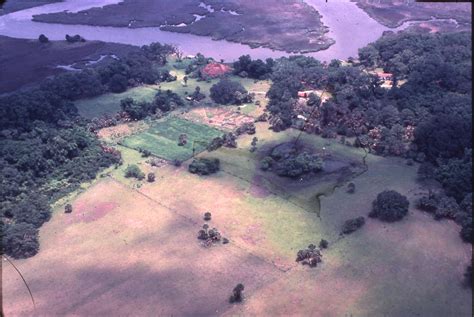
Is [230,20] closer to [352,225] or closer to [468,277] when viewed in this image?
[352,225]

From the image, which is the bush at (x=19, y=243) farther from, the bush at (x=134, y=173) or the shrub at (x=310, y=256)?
the shrub at (x=310, y=256)

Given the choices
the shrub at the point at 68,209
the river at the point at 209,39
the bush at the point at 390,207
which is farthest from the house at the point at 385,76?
the shrub at the point at 68,209

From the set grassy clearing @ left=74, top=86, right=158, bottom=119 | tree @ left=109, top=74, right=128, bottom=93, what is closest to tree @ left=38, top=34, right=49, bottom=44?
tree @ left=109, top=74, right=128, bottom=93

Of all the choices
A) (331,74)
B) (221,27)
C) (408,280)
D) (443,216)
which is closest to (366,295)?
(408,280)

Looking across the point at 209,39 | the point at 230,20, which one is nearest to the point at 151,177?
the point at 209,39

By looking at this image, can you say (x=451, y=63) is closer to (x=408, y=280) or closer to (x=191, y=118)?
(x=191, y=118)
